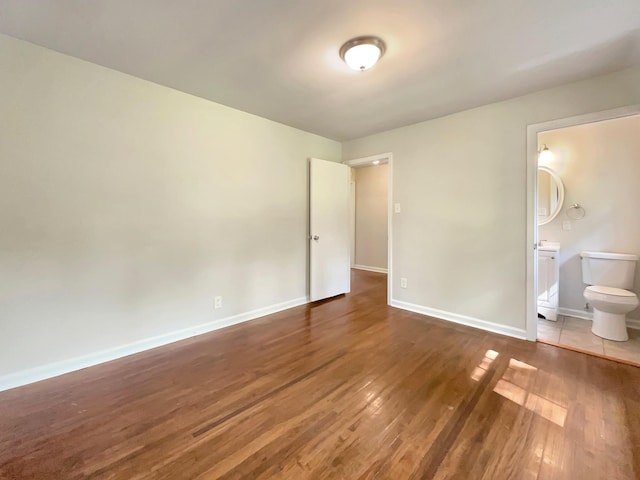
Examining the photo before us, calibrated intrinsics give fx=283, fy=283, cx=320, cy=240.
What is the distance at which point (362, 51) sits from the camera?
189 cm

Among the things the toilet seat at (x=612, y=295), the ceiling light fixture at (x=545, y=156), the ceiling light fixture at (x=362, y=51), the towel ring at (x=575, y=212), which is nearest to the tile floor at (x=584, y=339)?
the toilet seat at (x=612, y=295)

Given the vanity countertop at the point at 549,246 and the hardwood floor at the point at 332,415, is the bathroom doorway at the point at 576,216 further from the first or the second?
the hardwood floor at the point at 332,415

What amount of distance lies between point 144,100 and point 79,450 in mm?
2503

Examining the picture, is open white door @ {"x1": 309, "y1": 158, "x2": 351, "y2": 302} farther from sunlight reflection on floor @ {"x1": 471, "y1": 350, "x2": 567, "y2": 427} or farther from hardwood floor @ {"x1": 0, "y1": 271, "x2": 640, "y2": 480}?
sunlight reflection on floor @ {"x1": 471, "y1": 350, "x2": 567, "y2": 427}

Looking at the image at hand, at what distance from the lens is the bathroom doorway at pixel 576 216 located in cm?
267

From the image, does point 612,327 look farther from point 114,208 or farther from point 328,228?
point 114,208

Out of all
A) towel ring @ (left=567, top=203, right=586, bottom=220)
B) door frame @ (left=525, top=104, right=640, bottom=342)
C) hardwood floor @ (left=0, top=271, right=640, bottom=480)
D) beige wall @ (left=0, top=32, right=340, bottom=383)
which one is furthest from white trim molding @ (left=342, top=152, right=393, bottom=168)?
hardwood floor @ (left=0, top=271, right=640, bottom=480)

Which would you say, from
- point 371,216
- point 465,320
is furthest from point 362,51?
point 371,216

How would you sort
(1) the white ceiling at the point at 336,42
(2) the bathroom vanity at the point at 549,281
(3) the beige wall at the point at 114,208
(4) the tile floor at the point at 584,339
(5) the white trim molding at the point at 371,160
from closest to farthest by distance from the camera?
(1) the white ceiling at the point at 336,42
(3) the beige wall at the point at 114,208
(4) the tile floor at the point at 584,339
(2) the bathroom vanity at the point at 549,281
(5) the white trim molding at the point at 371,160

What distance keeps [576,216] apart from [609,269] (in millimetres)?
680

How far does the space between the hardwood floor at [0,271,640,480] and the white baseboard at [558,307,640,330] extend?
117 centimetres

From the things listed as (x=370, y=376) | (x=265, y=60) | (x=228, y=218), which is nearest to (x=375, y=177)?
(x=228, y=218)

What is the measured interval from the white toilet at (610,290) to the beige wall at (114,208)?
11.4 feet

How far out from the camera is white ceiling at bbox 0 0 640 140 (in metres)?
1.60
